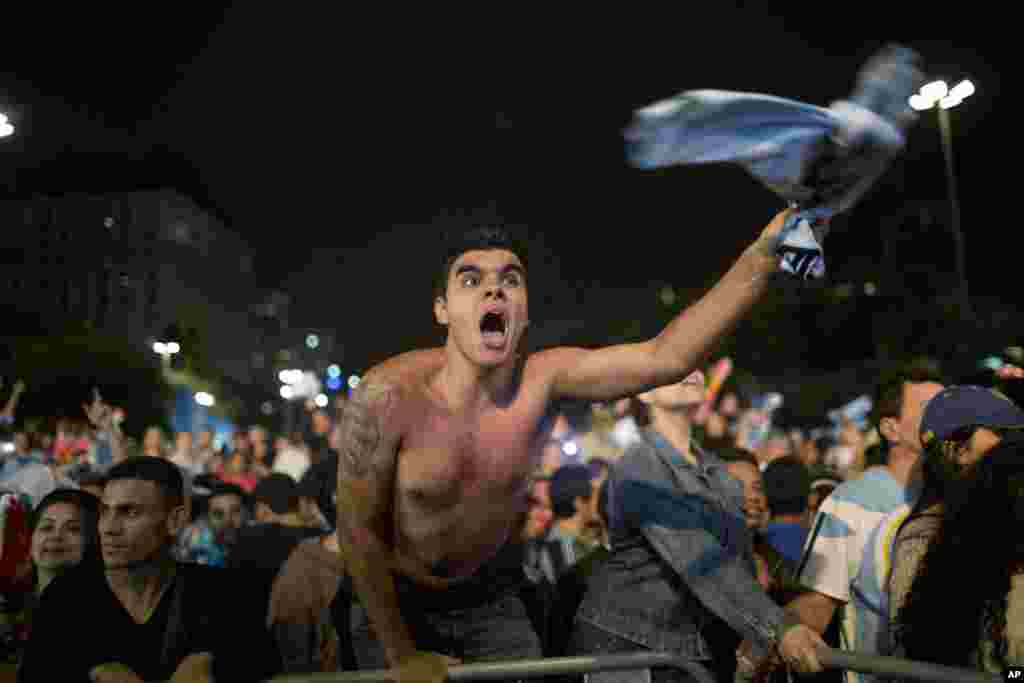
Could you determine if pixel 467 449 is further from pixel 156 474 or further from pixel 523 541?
pixel 156 474

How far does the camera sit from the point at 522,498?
3.44 metres

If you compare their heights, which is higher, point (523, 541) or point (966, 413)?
point (966, 413)

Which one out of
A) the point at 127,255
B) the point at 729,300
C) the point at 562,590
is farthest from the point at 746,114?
the point at 127,255

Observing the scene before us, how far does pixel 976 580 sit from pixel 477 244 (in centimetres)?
200

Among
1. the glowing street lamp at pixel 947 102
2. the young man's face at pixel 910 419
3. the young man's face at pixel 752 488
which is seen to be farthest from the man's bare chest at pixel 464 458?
the glowing street lamp at pixel 947 102

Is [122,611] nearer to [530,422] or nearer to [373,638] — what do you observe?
[373,638]

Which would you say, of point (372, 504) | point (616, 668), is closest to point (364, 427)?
point (372, 504)

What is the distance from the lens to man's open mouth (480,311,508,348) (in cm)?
329

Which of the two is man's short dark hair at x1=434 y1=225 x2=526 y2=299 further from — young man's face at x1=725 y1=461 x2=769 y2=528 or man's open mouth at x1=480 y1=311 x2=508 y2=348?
young man's face at x1=725 y1=461 x2=769 y2=528

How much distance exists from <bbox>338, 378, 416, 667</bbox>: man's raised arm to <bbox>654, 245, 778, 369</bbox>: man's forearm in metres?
0.96

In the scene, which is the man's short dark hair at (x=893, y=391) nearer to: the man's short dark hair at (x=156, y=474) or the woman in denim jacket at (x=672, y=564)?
the woman in denim jacket at (x=672, y=564)

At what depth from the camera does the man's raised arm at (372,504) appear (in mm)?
3023

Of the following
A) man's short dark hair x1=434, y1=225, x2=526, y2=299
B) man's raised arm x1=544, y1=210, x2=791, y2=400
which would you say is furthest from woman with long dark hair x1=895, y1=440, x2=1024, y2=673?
man's short dark hair x1=434, y1=225, x2=526, y2=299

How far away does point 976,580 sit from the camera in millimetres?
2969
